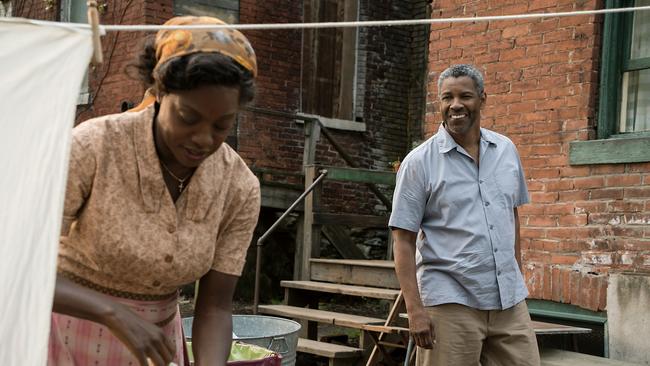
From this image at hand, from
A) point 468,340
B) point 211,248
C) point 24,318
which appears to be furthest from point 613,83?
point 24,318

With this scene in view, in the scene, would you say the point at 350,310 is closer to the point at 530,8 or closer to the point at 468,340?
the point at 530,8

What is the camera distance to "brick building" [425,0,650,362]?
549 centimetres

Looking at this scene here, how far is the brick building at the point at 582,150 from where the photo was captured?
18.0 feet

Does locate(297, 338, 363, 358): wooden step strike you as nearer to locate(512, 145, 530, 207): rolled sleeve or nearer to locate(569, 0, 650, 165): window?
locate(569, 0, 650, 165): window

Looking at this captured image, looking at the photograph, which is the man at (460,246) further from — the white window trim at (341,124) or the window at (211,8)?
the white window trim at (341,124)

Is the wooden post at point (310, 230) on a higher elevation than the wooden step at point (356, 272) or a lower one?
higher

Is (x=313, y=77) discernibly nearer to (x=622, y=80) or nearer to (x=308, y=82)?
(x=308, y=82)

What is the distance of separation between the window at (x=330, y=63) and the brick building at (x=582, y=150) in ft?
17.0

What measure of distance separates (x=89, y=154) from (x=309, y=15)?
9.32 meters

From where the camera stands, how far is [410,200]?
4.07 m

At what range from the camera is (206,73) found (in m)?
2.05

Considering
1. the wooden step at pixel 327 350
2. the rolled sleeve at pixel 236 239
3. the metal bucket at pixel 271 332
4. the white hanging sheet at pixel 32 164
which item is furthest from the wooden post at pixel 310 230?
the white hanging sheet at pixel 32 164

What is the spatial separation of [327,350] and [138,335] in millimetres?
4833

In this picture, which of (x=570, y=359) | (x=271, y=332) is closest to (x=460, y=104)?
(x=271, y=332)
